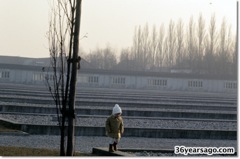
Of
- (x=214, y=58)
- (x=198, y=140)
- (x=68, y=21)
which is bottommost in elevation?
(x=198, y=140)

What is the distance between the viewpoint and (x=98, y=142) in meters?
11.7

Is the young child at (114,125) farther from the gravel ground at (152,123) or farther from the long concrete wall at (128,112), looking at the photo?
the long concrete wall at (128,112)

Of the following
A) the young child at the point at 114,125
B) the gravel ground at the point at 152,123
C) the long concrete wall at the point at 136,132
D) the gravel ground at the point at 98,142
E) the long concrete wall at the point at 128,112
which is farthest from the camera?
the long concrete wall at the point at 128,112

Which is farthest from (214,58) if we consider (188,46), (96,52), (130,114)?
(130,114)

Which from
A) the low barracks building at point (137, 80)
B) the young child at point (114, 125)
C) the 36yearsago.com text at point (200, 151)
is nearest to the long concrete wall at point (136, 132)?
the 36yearsago.com text at point (200, 151)

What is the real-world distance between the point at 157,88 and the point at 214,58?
9516 mm

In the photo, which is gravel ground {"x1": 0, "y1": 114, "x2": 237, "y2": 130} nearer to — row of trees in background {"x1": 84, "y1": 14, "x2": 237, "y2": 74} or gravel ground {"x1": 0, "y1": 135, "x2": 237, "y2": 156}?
gravel ground {"x1": 0, "y1": 135, "x2": 237, "y2": 156}

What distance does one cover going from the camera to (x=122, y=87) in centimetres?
4850

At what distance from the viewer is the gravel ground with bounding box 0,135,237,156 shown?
35.5ft

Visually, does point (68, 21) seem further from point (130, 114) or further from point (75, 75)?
point (130, 114)

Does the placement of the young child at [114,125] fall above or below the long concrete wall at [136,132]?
above

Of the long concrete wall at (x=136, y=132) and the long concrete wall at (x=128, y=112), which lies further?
the long concrete wall at (x=128, y=112)

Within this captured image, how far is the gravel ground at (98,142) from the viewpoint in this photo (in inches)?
427

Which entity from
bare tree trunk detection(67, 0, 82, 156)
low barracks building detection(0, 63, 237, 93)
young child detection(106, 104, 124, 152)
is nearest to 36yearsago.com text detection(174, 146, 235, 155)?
young child detection(106, 104, 124, 152)
